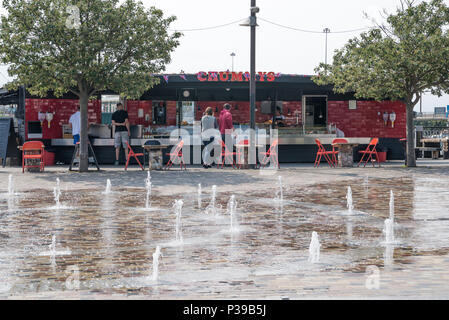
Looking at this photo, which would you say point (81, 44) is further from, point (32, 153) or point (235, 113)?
point (235, 113)

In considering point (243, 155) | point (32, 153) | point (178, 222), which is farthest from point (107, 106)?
point (178, 222)

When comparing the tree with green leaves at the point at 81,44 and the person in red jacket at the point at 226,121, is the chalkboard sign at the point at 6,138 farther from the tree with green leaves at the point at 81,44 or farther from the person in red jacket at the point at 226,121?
the person in red jacket at the point at 226,121

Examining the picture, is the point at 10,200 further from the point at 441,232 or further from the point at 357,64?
the point at 357,64

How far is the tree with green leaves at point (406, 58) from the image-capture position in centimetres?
1808

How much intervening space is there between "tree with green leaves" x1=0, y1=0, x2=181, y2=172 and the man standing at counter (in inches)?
68.4

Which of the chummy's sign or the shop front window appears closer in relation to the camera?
the chummy's sign

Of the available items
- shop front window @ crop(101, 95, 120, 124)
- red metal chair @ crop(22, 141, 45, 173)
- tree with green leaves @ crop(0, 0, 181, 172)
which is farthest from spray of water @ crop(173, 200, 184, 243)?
shop front window @ crop(101, 95, 120, 124)

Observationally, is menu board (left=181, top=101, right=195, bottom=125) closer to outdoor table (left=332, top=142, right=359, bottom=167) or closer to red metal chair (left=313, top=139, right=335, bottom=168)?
red metal chair (left=313, top=139, right=335, bottom=168)

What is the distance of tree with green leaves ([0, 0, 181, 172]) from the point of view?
1636cm
